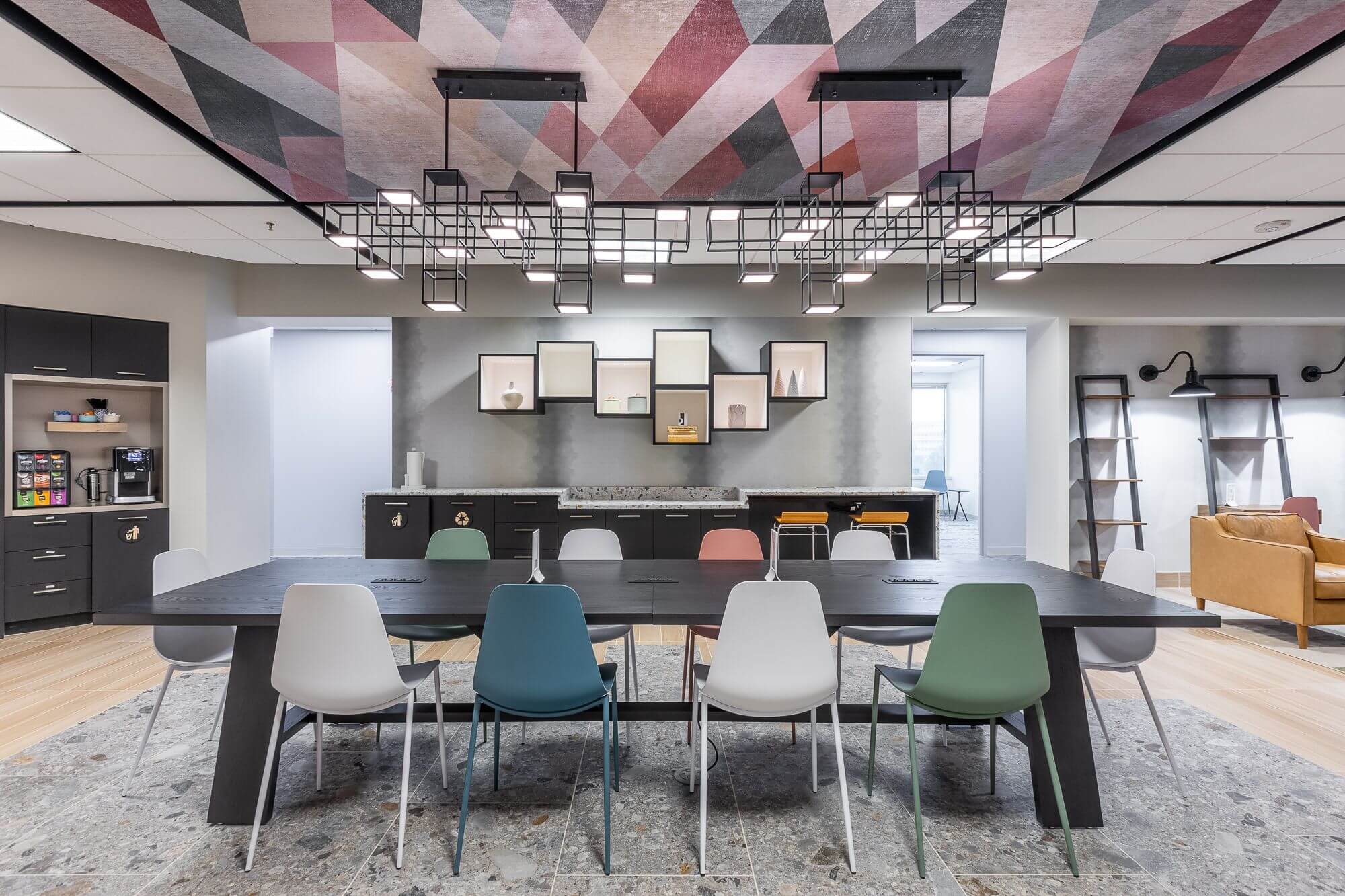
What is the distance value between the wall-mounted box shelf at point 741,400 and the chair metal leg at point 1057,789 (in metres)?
3.82

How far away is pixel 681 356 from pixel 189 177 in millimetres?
3867

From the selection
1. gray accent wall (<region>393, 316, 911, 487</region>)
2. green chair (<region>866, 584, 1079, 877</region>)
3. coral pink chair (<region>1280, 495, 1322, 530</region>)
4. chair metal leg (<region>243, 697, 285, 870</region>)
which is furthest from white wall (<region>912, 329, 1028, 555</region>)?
chair metal leg (<region>243, 697, 285, 870</region>)

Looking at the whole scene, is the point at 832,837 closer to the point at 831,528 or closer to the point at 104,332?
the point at 831,528

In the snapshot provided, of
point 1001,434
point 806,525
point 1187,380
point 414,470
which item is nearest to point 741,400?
point 806,525

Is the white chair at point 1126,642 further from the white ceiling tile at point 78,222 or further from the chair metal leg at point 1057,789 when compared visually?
the white ceiling tile at point 78,222

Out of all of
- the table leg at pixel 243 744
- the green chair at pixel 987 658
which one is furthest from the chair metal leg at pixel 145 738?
the green chair at pixel 987 658

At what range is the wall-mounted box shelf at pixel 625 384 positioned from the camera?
5648 millimetres

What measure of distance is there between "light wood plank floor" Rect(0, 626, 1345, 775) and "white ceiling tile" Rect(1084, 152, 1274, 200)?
3032mm

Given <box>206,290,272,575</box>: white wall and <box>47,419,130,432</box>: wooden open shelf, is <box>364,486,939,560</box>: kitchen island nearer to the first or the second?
<box>206,290,272,575</box>: white wall

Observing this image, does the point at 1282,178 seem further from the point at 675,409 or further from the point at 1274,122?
the point at 675,409

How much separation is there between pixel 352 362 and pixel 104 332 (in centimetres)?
238

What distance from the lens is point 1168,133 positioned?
2.97 meters

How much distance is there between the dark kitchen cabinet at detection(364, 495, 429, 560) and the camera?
5203 mm

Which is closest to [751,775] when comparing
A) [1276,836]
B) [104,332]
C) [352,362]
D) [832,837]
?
[832,837]
